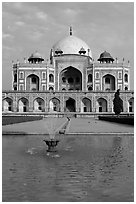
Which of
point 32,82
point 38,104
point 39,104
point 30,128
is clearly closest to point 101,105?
point 39,104

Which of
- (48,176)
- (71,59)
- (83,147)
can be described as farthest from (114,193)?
(71,59)

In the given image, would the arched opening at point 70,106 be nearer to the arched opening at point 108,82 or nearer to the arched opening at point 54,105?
the arched opening at point 54,105

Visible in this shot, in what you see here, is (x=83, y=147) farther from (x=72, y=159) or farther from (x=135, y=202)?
(x=135, y=202)

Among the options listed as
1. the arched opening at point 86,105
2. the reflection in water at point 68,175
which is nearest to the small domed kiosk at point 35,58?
the arched opening at point 86,105

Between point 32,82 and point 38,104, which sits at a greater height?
point 32,82

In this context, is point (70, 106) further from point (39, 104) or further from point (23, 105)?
point (23, 105)

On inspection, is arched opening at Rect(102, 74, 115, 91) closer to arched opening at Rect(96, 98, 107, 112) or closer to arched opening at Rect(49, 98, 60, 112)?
arched opening at Rect(96, 98, 107, 112)

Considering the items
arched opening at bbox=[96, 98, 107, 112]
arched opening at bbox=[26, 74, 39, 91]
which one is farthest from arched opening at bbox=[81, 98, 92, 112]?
arched opening at bbox=[26, 74, 39, 91]
